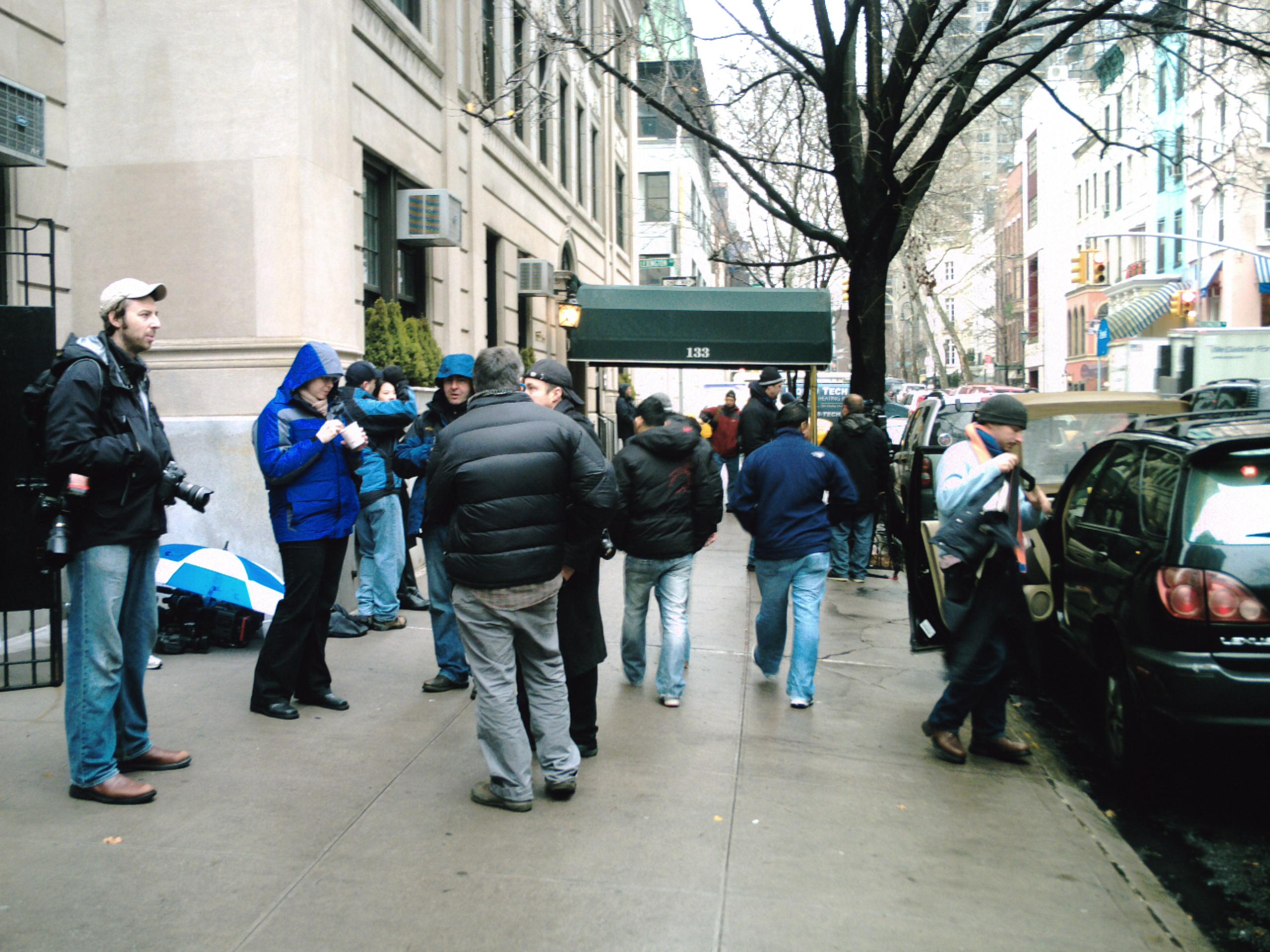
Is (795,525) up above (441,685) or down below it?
above

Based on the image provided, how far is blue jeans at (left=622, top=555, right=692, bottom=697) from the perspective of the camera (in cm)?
647

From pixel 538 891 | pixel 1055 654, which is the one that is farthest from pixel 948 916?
pixel 1055 654

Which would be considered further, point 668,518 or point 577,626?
point 668,518

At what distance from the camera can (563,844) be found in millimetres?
4305

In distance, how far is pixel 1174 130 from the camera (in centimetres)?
1233

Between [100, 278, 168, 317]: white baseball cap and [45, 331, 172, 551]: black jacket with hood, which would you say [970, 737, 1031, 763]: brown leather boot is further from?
[100, 278, 168, 317]: white baseball cap

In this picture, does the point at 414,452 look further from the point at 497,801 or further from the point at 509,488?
the point at 497,801

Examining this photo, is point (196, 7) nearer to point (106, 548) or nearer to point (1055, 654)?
point (106, 548)

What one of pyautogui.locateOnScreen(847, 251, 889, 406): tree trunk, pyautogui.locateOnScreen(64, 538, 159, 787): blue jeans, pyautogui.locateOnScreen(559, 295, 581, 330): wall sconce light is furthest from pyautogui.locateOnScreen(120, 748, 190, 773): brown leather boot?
pyautogui.locateOnScreen(559, 295, 581, 330): wall sconce light

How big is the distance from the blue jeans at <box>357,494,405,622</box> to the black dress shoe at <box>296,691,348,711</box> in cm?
212

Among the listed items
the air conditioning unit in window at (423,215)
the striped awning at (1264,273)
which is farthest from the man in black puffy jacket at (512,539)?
the striped awning at (1264,273)

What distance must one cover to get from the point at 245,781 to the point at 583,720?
157 centimetres

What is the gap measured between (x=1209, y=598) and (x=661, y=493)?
2.93m

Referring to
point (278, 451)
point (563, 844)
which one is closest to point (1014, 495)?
point (563, 844)
